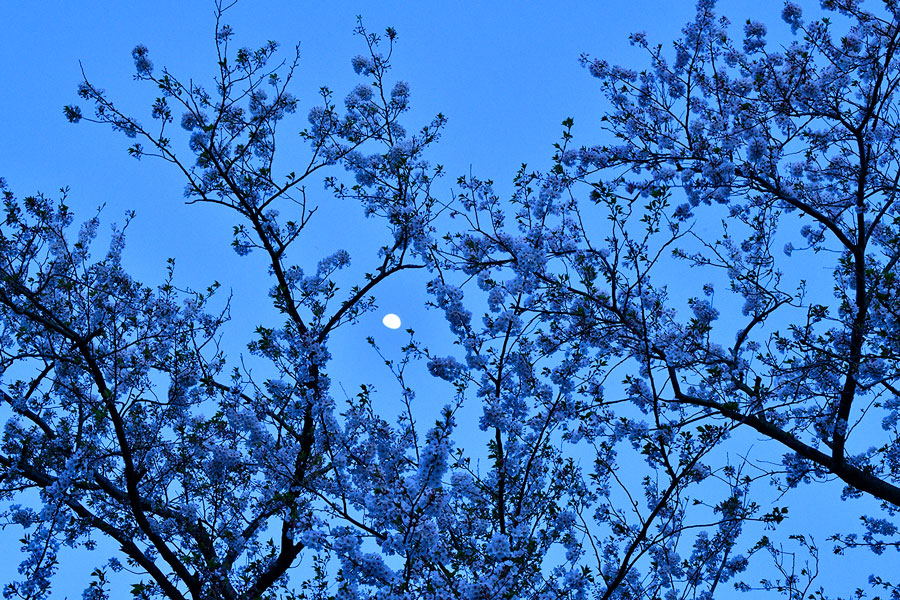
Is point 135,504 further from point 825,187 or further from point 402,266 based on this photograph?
point 825,187

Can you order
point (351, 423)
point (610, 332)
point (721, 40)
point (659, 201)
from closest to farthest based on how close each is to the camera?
point (351, 423) → point (659, 201) → point (610, 332) → point (721, 40)

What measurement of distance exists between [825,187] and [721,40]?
86.4 inches

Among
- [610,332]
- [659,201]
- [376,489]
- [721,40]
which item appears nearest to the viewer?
[376,489]

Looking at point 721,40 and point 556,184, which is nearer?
point 556,184

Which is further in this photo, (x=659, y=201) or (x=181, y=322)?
(x=181, y=322)

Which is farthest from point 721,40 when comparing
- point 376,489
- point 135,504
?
point 135,504

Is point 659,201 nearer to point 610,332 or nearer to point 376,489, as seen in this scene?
point 610,332

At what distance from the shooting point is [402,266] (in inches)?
307

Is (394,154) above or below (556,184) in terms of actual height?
above

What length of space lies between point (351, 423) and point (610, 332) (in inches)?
111

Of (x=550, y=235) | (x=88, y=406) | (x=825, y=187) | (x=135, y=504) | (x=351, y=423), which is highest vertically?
(x=825, y=187)

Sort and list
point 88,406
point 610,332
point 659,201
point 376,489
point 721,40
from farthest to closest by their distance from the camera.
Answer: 1. point 721,40
2. point 88,406
3. point 610,332
4. point 659,201
5. point 376,489

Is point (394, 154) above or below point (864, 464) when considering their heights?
above

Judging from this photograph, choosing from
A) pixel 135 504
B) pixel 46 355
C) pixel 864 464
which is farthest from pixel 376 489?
pixel 864 464
